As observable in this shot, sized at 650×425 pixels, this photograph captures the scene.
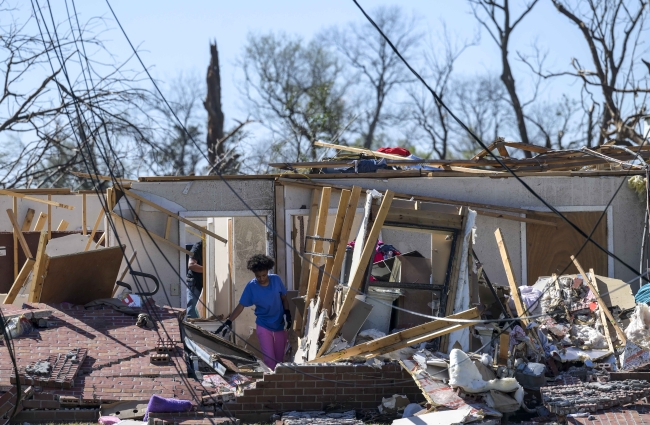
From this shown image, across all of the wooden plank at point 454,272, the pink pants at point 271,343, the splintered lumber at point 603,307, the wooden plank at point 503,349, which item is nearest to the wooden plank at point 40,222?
the pink pants at point 271,343

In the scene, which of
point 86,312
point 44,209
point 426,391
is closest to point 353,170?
point 86,312

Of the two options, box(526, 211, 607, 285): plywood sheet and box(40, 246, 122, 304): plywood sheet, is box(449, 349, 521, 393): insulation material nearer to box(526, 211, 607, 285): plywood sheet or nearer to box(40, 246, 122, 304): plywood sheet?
box(40, 246, 122, 304): plywood sheet

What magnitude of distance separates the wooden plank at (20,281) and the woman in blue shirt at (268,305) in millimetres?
3047

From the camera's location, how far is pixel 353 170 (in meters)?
12.6

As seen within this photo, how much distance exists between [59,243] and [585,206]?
26.9 feet

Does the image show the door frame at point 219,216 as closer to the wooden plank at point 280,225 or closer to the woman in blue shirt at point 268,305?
the wooden plank at point 280,225

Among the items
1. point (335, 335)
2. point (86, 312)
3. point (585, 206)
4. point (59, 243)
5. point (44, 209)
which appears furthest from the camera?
point (44, 209)

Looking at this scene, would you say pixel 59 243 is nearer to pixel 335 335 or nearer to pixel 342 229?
pixel 342 229

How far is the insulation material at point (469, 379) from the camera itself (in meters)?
7.31

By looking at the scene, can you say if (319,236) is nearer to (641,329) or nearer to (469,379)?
(469,379)

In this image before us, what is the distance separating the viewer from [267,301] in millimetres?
9703

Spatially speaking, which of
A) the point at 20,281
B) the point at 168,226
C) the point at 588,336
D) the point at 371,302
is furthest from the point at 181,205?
the point at 588,336

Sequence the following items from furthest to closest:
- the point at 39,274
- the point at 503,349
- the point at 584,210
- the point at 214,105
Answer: the point at 214,105
the point at 584,210
the point at 39,274
the point at 503,349

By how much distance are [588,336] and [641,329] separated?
1.54 meters
